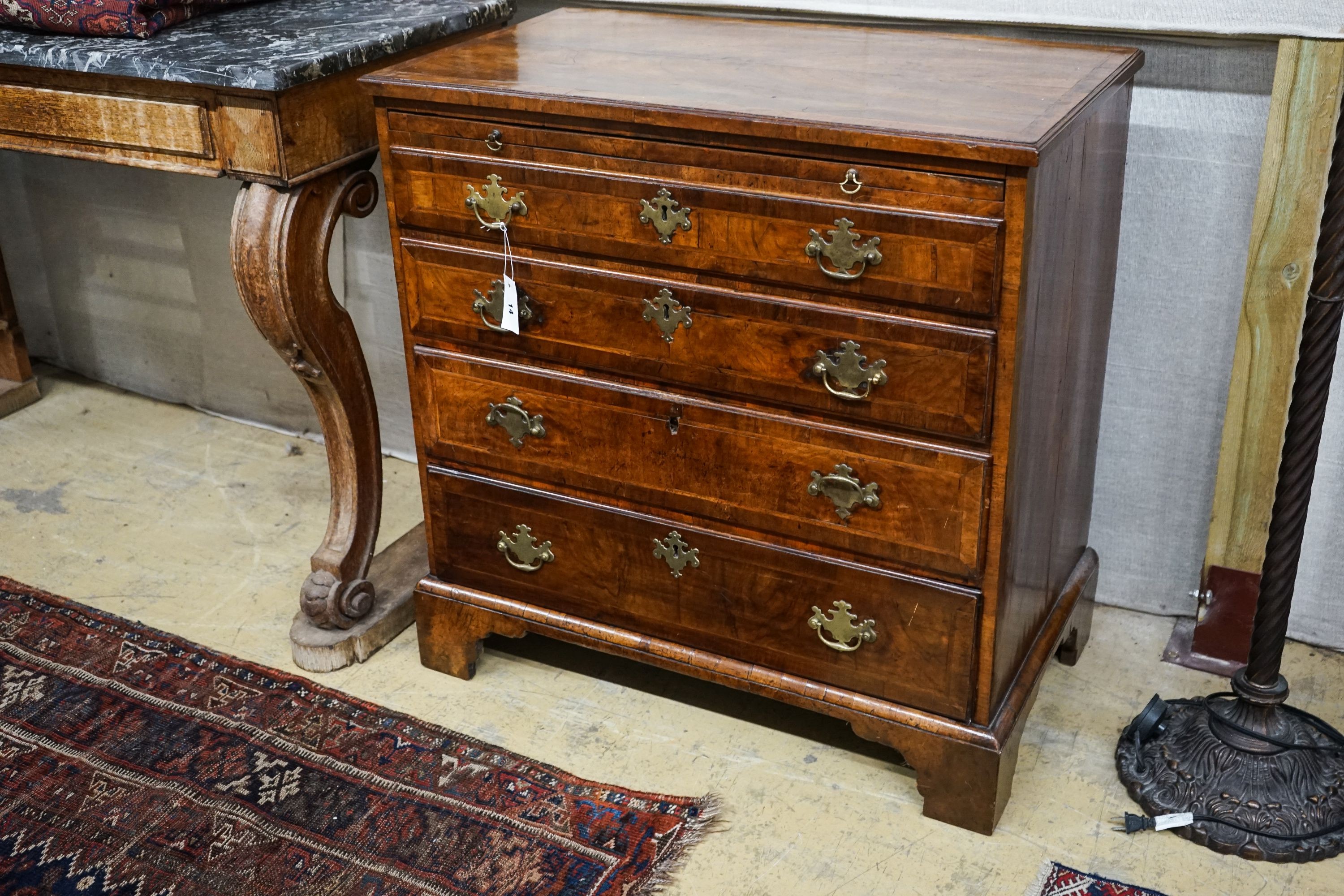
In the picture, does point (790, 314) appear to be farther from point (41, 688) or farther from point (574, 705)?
point (41, 688)

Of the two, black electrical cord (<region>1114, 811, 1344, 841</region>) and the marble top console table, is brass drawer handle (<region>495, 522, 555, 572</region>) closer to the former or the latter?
the marble top console table

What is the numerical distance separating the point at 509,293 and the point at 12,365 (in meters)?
1.72

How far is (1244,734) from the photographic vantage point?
1.83m

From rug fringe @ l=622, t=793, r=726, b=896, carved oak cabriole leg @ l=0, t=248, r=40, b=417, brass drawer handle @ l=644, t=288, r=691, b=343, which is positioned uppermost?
brass drawer handle @ l=644, t=288, r=691, b=343

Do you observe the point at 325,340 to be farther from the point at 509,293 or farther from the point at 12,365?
the point at 12,365

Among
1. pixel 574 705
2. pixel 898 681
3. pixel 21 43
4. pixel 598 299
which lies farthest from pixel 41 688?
pixel 898 681

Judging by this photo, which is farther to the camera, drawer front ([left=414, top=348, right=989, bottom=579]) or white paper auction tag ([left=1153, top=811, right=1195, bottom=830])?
white paper auction tag ([left=1153, top=811, right=1195, bottom=830])

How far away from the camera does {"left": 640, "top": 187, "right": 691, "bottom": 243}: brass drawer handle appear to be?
1621 millimetres

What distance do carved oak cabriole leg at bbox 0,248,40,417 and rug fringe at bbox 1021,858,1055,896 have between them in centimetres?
236

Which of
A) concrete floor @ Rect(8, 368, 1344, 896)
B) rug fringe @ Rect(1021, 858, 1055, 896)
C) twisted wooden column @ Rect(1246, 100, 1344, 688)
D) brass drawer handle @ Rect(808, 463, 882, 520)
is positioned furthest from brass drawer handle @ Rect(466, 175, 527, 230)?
rug fringe @ Rect(1021, 858, 1055, 896)

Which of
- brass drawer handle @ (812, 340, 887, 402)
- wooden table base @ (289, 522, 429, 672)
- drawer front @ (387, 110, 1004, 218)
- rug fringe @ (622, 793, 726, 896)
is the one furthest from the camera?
wooden table base @ (289, 522, 429, 672)

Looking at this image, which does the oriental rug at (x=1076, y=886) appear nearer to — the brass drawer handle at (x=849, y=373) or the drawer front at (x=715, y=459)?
the drawer front at (x=715, y=459)

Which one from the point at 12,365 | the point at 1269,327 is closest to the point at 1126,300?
the point at 1269,327

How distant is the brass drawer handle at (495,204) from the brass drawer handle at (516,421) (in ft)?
0.83
